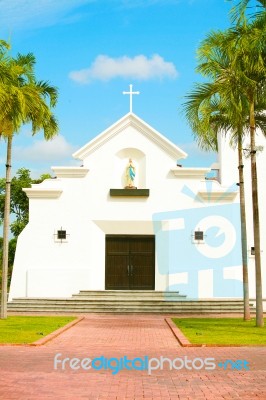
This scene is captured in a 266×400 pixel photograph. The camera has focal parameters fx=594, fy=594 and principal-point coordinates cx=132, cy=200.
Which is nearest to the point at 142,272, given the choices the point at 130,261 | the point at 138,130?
the point at 130,261

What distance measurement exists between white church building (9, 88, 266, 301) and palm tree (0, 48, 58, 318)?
5.05 meters

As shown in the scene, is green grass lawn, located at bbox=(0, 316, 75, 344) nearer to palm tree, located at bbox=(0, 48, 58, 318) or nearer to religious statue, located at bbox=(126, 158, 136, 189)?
palm tree, located at bbox=(0, 48, 58, 318)

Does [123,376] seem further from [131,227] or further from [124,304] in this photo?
[131,227]

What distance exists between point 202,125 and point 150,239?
403 inches

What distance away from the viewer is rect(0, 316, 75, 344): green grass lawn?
14672mm

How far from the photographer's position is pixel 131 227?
27719 mm

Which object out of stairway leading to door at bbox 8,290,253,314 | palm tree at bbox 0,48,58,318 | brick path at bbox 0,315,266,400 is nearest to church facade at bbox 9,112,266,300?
stairway leading to door at bbox 8,290,253,314

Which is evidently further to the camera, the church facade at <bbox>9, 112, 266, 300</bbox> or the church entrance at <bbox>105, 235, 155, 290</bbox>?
the church entrance at <bbox>105, 235, 155, 290</bbox>

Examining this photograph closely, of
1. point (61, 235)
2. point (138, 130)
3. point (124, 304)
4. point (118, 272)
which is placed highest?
point (138, 130)

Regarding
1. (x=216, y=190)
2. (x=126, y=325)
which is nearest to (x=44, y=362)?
(x=126, y=325)

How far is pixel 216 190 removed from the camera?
90.4 ft

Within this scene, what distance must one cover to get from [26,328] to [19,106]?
6846 millimetres

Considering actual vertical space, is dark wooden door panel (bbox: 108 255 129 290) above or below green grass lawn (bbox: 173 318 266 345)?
above

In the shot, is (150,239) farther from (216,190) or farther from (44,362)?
(44,362)
